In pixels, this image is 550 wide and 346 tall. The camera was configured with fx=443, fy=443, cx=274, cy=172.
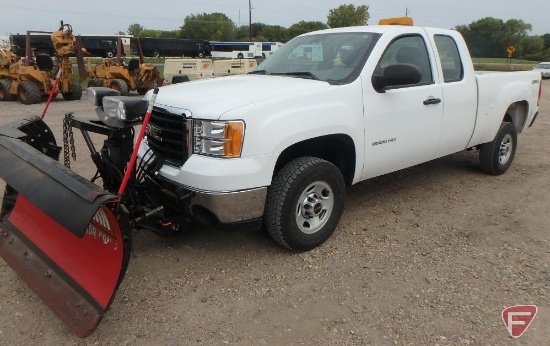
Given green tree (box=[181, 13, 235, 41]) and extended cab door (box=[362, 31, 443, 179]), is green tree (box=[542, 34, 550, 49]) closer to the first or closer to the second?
green tree (box=[181, 13, 235, 41])

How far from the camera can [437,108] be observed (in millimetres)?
4453

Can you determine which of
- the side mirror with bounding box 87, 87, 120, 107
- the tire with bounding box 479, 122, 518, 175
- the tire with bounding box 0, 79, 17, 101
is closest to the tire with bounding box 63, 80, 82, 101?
the tire with bounding box 0, 79, 17, 101

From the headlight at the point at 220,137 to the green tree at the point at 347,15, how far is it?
7117cm

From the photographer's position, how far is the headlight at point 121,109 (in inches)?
118

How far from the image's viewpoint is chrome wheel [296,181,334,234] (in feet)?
11.8

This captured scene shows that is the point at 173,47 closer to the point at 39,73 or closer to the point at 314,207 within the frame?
the point at 39,73

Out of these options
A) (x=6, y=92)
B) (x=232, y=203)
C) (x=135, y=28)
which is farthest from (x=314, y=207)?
(x=135, y=28)

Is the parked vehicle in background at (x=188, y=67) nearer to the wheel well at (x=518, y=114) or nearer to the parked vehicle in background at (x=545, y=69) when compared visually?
the wheel well at (x=518, y=114)

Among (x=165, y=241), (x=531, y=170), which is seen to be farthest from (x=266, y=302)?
(x=531, y=170)

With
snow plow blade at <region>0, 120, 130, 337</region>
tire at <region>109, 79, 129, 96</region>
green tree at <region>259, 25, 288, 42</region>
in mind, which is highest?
green tree at <region>259, 25, 288, 42</region>

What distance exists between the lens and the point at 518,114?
6.11 metres

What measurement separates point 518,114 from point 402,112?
2.98 meters

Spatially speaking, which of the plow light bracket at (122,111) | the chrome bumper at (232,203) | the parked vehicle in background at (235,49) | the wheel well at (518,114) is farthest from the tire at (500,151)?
the parked vehicle in background at (235,49)

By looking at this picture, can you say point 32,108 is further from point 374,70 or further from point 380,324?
point 380,324
